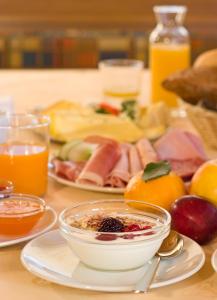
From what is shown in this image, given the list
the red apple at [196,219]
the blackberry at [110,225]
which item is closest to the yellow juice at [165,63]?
the red apple at [196,219]

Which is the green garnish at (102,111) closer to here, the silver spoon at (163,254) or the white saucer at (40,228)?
the white saucer at (40,228)

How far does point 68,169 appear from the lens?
1.63 metres

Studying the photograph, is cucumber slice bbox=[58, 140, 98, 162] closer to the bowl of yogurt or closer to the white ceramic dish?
the white ceramic dish

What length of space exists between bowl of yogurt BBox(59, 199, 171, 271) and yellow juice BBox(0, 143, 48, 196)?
34 cm

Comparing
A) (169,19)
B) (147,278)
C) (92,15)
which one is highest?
(169,19)

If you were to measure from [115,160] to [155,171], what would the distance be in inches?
11.1

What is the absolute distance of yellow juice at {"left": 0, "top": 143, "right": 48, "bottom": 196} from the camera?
149 centimetres

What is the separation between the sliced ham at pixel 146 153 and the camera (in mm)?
1624

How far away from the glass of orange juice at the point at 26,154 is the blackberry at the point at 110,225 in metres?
0.41

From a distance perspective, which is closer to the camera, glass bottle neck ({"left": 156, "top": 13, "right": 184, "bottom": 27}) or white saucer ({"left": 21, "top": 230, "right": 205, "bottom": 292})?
white saucer ({"left": 21, "top": 230, "right": 205, "bottom": 292})

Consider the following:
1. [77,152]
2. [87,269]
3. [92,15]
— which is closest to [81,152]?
[77,152]

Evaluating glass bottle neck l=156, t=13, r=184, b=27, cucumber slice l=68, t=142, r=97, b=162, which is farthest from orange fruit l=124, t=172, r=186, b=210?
glass bottle neck l=156, t=13, r=184, b=27

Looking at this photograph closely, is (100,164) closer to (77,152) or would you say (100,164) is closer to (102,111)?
(77,152)

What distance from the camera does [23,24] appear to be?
14.8ft
